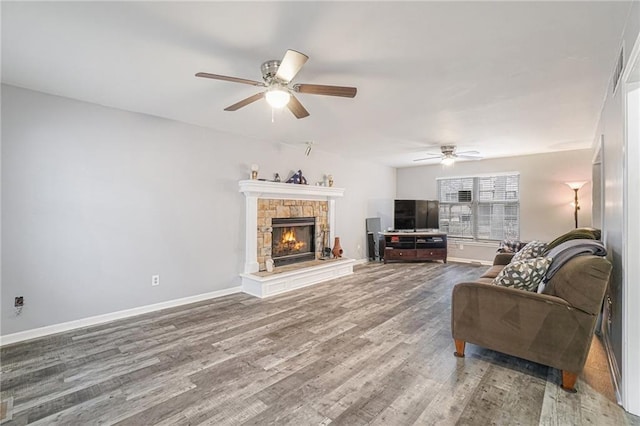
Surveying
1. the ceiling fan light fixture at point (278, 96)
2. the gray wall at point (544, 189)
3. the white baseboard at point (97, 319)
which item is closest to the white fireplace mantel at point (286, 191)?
the white baseboard at point (97, 319)

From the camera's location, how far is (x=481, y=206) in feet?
22.7

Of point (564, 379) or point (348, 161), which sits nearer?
point (564, 379)

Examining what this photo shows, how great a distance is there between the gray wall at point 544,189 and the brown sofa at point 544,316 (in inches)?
183

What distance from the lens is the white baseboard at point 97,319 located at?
2814 mm

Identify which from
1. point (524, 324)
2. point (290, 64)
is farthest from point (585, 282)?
point (290, 64)

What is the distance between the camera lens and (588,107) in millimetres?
3273

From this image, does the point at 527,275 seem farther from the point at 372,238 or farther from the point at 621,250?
the point at 372,238

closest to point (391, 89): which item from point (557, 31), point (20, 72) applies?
point (557, 31)

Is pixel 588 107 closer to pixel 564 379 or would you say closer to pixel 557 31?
pixel 557 31

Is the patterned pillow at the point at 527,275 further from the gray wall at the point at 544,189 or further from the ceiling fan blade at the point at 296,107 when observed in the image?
the gray wall at the point at 544,189

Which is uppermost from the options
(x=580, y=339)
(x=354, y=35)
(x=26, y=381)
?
(x=354, y=35)

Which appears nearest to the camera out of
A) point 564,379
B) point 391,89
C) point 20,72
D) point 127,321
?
point 564,379

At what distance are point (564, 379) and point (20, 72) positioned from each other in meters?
4.98

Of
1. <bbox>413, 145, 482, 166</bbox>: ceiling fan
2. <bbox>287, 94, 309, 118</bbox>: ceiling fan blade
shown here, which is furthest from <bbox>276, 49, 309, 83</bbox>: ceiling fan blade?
<bbox>413, 145, 482, 166</bbox>: ceiling fan
